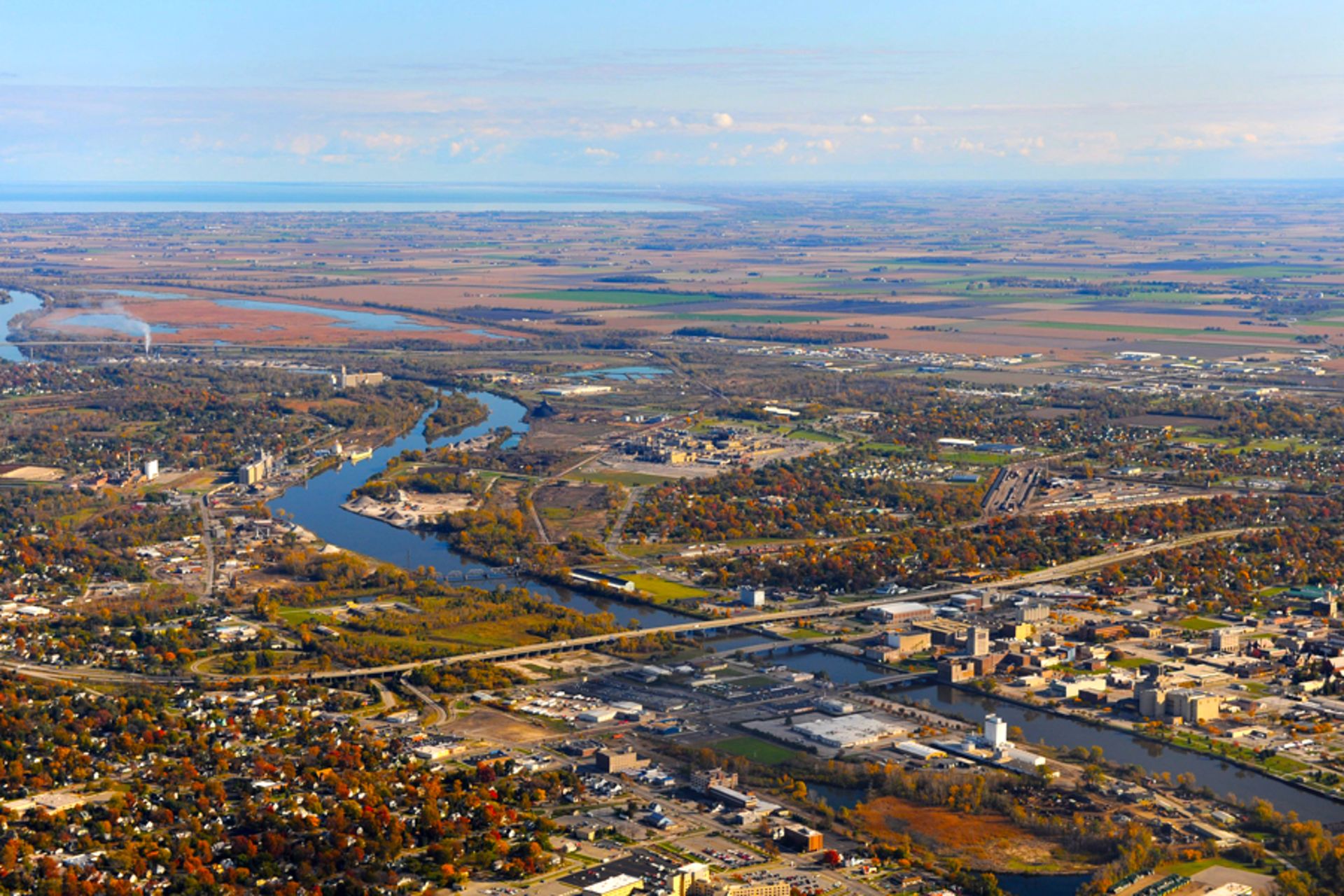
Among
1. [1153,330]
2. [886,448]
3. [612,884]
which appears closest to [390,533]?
[886,448]

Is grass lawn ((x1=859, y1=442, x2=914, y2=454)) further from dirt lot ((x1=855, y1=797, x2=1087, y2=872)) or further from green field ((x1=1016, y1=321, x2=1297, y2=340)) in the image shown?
green field ((x1=1016, y1=321, x2=1297, y2=340))

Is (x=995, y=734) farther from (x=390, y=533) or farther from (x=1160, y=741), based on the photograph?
(x=390, y=533)

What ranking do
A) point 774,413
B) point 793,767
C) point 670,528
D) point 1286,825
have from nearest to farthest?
point 1286,825
point 793,767
point 670,528
point 774,413

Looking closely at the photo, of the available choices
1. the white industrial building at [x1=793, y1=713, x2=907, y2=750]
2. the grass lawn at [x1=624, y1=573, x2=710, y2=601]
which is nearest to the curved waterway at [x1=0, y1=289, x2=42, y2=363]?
the grass lawn at [x1=624, y1=573, x2=710, y2=601]

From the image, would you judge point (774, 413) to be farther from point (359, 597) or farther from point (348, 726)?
point (348, 726)

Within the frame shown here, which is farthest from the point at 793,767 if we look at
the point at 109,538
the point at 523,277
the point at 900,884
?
the point at 523,277

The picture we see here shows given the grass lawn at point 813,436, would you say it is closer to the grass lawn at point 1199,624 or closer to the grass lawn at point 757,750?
the grass lawn at point 1199,624
